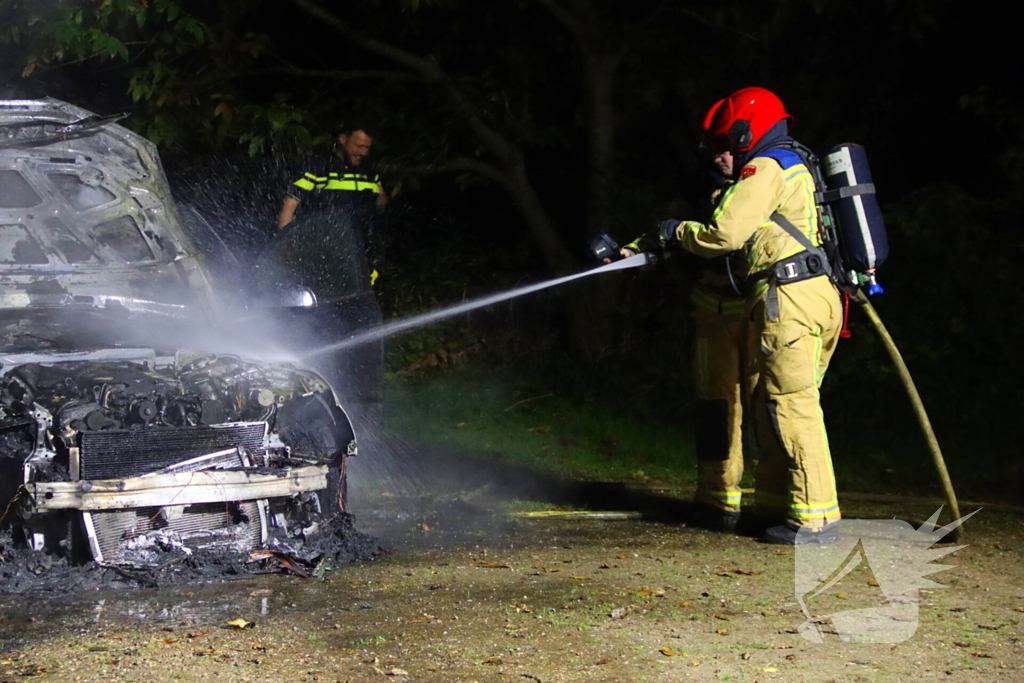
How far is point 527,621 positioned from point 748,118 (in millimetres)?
2794

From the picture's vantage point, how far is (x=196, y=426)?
5102 millimetres

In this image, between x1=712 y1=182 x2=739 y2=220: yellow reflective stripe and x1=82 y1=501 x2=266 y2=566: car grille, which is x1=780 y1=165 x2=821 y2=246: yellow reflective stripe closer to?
x1=712 y1=182 x2=739 y2=220: yellow reflective stripe

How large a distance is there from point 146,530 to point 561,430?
474cm

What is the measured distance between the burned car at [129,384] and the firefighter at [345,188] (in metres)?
1.17

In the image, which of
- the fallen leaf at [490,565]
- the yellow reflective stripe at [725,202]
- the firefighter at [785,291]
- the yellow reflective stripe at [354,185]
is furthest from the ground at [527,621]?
the yellow reflective stripe at [354,185]

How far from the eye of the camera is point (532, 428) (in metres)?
9.41

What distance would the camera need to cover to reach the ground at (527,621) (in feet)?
12.9

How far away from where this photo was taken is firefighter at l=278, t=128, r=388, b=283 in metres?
7.43

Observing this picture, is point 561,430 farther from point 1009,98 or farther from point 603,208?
point 1009,98

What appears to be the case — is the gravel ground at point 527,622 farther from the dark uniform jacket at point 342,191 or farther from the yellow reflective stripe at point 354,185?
the yellow reflective stripe at point 354,185

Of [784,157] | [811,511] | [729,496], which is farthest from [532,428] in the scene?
[784,157]

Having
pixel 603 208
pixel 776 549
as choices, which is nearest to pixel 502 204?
pixel 603 208

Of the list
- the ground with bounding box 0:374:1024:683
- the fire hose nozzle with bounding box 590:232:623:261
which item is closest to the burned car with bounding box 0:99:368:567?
the ground with bounding box 0:374:1024:683

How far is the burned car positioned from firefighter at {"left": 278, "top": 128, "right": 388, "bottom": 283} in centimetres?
117
